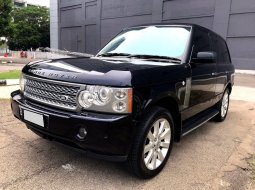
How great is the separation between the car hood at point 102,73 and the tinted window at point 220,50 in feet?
6.40

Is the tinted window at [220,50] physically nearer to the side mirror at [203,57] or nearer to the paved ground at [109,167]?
the side mirror at [203,57]

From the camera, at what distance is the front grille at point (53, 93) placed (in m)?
2.76

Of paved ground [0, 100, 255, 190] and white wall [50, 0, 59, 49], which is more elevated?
white wall [50, 0, 59, 49]

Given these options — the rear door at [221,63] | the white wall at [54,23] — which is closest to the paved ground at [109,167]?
the rear door at [221,63]

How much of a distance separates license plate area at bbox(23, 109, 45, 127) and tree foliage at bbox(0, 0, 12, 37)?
2821 centimetres

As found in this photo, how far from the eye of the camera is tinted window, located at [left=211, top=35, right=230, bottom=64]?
498 cm

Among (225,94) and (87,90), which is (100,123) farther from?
(225,94)

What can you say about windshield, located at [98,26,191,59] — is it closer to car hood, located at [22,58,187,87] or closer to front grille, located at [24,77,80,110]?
car hood, located at [22,58,187,87]

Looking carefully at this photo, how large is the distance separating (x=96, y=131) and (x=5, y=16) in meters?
29.7

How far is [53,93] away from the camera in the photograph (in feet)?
9.61

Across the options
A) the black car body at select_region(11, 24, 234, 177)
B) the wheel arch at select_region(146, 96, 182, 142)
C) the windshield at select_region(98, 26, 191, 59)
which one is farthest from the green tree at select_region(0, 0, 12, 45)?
the wheel arch at select_region(146, 96, 182, 142)

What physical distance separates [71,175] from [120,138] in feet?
3.00

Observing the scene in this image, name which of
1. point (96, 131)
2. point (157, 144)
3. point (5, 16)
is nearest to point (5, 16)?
point (5, 16)

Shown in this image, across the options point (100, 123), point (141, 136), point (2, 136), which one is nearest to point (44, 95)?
point (100, 123)
